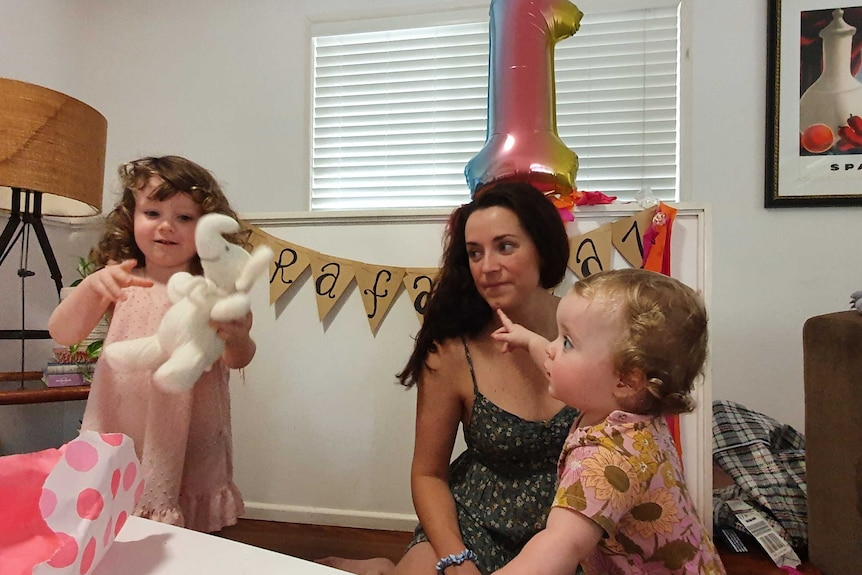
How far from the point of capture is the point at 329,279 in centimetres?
133

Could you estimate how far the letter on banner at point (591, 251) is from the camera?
1217 millimetres

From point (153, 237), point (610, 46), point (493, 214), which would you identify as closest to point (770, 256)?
point (610, 46)

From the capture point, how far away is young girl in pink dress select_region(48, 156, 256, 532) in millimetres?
768

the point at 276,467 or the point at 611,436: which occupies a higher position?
the point at 611,436

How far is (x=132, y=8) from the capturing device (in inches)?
83.3

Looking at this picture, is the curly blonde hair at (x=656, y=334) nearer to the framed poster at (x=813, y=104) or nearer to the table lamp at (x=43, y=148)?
the table lamp at (x=43, y=148)

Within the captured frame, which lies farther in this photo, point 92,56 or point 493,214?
point 92,56

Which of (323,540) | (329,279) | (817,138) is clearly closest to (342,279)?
(329,279)

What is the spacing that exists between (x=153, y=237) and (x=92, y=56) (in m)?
1.80

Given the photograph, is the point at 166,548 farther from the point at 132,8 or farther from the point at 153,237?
the point at 132,8

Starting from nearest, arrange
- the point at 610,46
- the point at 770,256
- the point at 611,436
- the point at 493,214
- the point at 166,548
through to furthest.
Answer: the point at 166,548
the point at 611,436
the point at 493,214
the point at 770,256
the point at 610,46

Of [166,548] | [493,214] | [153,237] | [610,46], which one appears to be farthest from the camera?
[610,46]

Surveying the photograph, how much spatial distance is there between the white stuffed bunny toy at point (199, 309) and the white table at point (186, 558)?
0.19m

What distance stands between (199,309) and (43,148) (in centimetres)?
74
